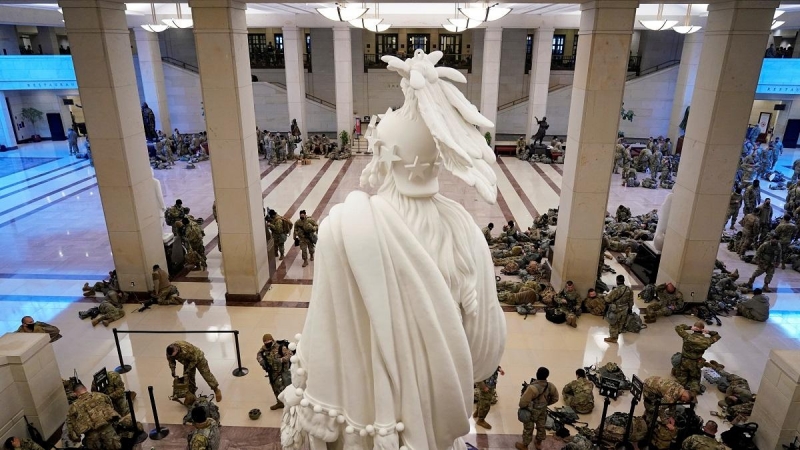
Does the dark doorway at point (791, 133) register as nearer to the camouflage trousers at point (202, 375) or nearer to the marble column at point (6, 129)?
the camouflage trousers at point (202, 375)

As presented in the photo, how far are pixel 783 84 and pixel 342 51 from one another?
17719 mm

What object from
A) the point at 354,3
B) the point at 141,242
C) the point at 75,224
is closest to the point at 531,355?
the point at 141,242

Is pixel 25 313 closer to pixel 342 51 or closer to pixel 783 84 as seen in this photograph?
pixel 342 51

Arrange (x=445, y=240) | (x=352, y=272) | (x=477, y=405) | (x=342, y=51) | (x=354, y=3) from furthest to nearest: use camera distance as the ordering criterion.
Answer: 1. (x=342, y=51)
2. (x=354, y=3)
3. (x=477, y=405)
4. (x=445, y=240)
5. (x=352, y=272)

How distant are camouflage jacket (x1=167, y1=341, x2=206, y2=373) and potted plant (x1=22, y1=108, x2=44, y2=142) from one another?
22426mm

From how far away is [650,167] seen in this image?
54.0ft

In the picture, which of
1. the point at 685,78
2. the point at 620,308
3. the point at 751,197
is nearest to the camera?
the point at 620,308

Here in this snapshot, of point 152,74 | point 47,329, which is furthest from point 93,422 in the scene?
point 152,74

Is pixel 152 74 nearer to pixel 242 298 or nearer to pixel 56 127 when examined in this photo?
pixel 56 127

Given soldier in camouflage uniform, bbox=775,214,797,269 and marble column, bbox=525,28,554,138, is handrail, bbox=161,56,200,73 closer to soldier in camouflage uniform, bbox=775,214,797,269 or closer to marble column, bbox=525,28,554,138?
marble column, bbox=525,28,554,138

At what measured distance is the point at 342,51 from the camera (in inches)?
762

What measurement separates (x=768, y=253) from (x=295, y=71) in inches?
645

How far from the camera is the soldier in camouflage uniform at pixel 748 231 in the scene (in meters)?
10.1

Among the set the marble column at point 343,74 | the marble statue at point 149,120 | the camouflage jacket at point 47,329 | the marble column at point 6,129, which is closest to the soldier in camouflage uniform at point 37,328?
the camouflage jacket at point 47,329
